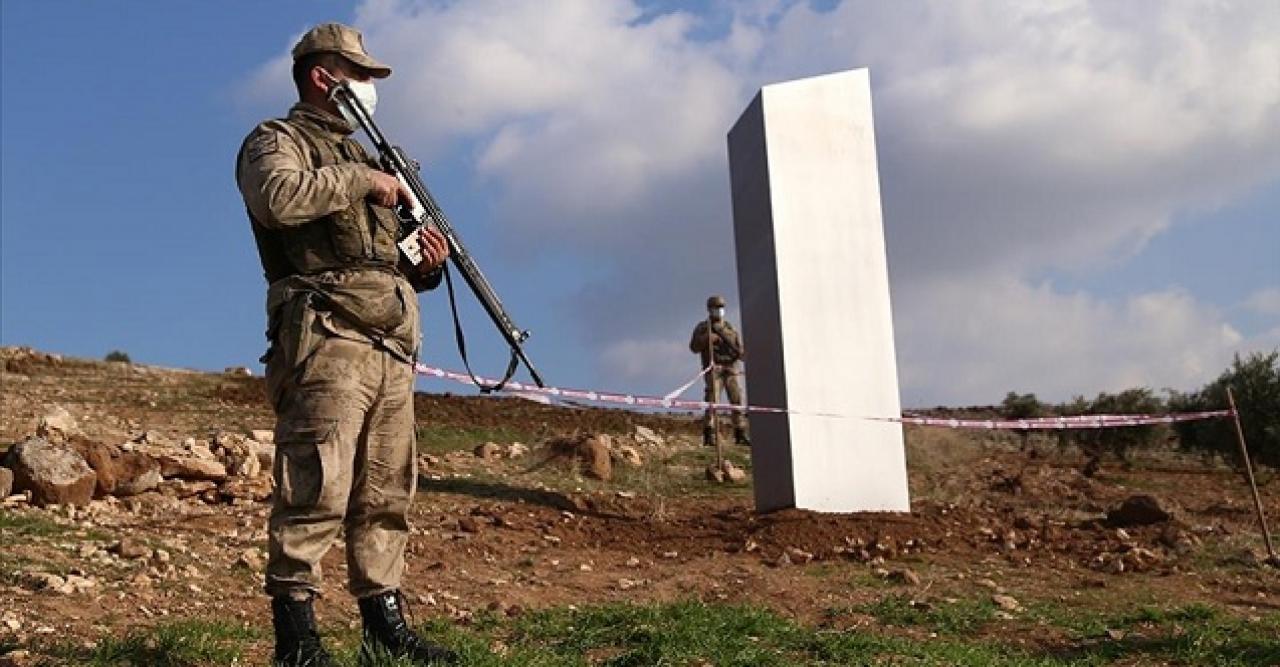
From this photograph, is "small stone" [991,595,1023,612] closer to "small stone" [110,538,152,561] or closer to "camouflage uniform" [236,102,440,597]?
"camouflage uniform" [236,102,440,597]

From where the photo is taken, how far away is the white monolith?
372 inches

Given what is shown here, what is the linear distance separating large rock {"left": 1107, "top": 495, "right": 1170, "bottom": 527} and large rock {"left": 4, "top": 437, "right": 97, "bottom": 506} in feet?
24.1

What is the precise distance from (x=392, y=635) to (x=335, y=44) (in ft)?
5.95

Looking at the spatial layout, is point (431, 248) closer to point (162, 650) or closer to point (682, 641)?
point (162, 650)

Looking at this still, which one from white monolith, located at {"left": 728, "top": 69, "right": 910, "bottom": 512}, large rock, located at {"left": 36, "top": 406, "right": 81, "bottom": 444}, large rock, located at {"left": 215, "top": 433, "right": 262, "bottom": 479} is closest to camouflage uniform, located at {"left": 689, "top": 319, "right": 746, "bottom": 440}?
white monolith, located at {"left": 728, "top": 69, "right": 910, "bottom": 512}

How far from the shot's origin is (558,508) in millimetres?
9594

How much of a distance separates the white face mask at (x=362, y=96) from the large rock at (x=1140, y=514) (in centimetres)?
752

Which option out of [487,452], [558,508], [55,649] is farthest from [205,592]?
[487,452]

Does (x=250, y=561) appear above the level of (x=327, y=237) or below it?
below

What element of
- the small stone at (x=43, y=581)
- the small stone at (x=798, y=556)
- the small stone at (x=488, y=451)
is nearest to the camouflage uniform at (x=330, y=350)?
the small stone at (x=43, y=581)

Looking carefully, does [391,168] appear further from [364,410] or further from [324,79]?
[364,410]

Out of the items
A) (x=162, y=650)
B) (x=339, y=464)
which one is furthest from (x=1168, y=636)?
(x=162, y=650)

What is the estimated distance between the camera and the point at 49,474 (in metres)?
8.05

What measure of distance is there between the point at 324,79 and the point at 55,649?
2090 mm
